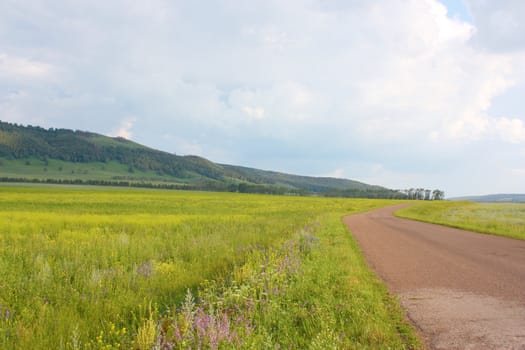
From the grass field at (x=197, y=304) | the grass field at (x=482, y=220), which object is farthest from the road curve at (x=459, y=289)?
the grass field at (x=482, y=220)

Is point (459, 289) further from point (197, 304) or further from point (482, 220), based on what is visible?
point (482, 220)

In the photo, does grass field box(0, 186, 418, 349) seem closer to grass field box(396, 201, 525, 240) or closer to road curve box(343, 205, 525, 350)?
road curve box(343, 205, 525, 350)

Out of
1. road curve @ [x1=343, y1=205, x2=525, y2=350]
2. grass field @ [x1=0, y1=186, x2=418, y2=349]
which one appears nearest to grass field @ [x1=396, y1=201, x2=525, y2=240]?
road curve @ [x1=343, y1=205, x2=525, y2=350]

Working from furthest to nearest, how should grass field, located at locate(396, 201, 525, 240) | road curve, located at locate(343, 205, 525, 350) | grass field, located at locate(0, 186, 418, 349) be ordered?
grass field, located at locate(396, 201, 525, 240) < road curve, located at locate(343, 205, 525, 350) < grass field, located at locate(0, 186, 418, 349)

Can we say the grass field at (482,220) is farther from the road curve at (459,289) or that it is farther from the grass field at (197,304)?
the grass field at (197,304)

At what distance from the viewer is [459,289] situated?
728cm

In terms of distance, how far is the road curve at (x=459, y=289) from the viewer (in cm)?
492

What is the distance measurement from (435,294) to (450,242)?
31.3ft

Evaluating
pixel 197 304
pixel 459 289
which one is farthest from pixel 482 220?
pixel 197 304

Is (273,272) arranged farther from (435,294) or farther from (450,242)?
(450,242)

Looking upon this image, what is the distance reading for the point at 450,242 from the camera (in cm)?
1488

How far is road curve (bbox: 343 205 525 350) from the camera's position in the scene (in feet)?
16.1

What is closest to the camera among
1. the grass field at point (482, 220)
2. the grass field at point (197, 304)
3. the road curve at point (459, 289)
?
the grass field at point (197, 304)

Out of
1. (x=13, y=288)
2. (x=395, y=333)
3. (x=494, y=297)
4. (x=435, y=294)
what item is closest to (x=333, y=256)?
(x=435, y=294)
